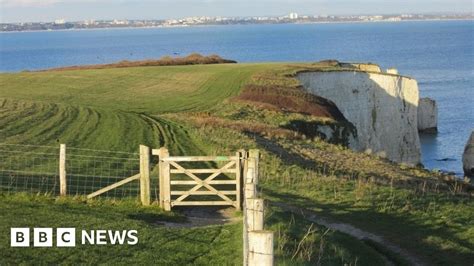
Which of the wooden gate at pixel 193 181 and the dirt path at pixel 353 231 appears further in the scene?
the wooden gate at pixel 193 181

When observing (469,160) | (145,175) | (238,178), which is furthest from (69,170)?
(469,160)

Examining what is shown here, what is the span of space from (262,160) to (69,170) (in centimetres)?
801

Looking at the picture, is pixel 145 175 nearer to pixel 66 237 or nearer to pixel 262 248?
pixel 66 237

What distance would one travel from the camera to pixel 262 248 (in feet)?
26.7

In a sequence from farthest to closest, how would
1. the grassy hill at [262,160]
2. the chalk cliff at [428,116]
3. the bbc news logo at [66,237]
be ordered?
the chalk cliff at [428,116], the grassy hill at [262,160], the bbc news logo at [66,237]

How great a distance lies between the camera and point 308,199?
79.6 ft

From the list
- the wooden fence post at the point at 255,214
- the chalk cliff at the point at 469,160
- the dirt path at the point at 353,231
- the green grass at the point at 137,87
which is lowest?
the chalk cliff at the point at 469,160

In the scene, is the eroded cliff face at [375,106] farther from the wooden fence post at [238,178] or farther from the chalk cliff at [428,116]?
the wooden fence post at [238,178]

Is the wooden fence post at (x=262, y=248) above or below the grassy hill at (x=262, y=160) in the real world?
above

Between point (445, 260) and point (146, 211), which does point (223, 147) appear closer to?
point (146, 211)

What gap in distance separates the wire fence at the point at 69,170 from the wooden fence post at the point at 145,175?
1338 mm

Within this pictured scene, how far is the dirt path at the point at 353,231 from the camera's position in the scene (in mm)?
18378

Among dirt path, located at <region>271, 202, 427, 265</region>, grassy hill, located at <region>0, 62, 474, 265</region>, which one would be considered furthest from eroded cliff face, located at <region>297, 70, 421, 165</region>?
dirt path, located at <region>271, 202, 427, 265</region>

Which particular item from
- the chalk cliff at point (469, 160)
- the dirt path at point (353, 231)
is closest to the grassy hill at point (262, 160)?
the dirt path at point (353, 231)
